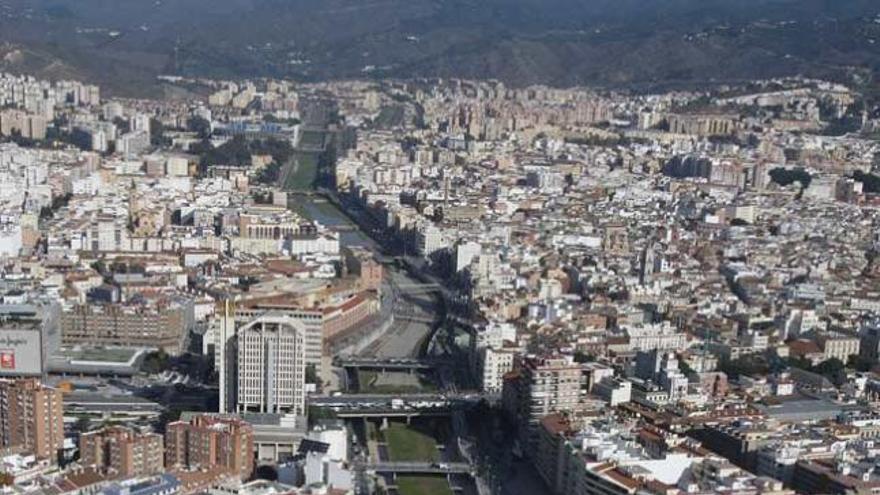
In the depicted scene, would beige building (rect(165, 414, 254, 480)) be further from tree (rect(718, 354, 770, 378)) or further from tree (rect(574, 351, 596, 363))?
tree (rect(718, 354, 770, 378))

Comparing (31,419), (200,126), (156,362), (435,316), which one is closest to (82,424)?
(31,419)

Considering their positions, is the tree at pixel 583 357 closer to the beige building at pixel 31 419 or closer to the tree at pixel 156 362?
the tree at pixel 156 362

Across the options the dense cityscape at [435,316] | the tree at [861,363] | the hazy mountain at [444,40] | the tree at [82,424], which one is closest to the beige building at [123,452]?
the dense cityscape at [435,316]

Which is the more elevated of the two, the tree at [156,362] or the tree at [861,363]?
the tree at [861,363]

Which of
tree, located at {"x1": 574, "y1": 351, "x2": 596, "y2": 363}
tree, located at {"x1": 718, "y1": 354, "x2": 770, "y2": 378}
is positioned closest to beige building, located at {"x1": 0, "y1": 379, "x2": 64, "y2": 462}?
tree, located at {"x1": 574, "y1": 351, "x2": 596, "y2": 363}

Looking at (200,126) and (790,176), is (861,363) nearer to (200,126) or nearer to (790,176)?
(790,176)

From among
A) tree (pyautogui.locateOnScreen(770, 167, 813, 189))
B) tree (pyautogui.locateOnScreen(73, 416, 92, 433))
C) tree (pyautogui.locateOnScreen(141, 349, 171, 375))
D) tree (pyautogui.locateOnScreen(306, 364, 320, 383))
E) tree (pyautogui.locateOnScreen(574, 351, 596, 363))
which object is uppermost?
tree (pyautogui.locateOnScreen(770, 167, 813, 189))

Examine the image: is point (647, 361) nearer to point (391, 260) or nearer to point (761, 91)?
point (391, 260)

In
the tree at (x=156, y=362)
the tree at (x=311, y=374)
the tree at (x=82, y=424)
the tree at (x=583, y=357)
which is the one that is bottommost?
the tree at (x=82, y=424)
